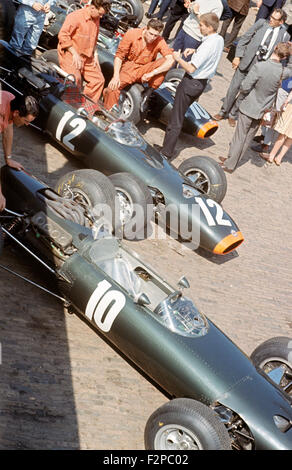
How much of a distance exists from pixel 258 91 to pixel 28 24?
3.89 meters

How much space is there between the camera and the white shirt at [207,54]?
8422 millimetres

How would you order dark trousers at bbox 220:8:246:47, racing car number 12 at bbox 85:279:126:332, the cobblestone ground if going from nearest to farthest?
the cobblestone ground → racing car number 12 at bbox 85:279:126:332 → dark trousers at bbox 220:8:246:47

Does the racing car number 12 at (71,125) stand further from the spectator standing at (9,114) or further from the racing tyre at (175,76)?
the racing tyre at (175,76)

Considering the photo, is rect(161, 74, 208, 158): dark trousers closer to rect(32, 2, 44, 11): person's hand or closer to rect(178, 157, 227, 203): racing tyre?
rect(178, 157, 227, 203): racing tyre

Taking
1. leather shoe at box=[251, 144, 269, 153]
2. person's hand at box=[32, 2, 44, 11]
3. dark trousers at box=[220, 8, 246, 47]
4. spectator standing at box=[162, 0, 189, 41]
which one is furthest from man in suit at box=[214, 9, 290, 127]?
person's hand at box=[32, 2, 44, 11]

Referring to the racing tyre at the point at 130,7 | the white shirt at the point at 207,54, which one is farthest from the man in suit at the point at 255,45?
the racing tyre at the point at 130,7

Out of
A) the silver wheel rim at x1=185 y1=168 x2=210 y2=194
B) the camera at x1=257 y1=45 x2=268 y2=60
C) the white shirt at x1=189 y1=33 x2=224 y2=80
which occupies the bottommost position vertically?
the silver wheel rim at x1=185 y1=168 x2=210 y2=194

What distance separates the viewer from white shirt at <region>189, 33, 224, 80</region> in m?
8.42

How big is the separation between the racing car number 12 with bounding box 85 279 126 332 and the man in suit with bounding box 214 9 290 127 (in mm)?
6951

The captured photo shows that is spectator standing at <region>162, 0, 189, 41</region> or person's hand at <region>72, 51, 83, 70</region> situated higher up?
spectator standing at <region>162, 0, 189, 41</region>

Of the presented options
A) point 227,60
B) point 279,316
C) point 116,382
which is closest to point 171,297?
point 116,382

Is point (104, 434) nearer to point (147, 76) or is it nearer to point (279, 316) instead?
point (279, 316)

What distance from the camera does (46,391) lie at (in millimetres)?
5039

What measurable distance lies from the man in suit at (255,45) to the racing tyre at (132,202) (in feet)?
15.9
